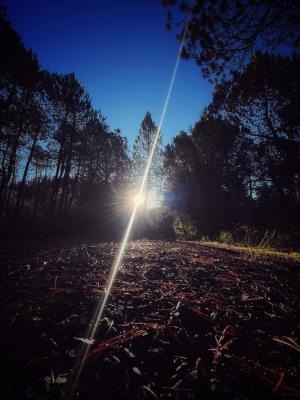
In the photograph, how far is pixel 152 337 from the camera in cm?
161

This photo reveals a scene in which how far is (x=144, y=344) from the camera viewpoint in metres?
1.52

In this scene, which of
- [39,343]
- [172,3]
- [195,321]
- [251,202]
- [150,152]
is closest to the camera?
[39,343]

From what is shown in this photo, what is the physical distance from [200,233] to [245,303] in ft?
59.0

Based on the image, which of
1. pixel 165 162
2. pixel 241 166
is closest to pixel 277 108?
pixel 241 166

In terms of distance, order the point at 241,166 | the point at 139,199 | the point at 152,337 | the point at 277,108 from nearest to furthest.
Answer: the point at 152,337, the point at 277,108, the point at 241,166, the point at 139,199

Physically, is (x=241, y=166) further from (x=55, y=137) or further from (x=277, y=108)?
(x=55, y=137)

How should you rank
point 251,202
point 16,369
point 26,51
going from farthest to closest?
1. point 251,202
2. point 26,51
3. point 16,369

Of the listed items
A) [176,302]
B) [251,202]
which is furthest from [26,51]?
Result: [251,202]

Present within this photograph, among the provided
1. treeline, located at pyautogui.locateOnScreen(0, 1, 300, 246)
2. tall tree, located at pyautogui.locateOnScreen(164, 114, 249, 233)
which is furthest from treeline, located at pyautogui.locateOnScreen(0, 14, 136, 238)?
tall tree, located at pyautogui.locateOnScreen(164, 114, 249, 233)

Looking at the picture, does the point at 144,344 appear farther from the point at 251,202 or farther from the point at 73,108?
the point at 251,202

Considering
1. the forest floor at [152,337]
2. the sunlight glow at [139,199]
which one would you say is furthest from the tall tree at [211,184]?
the forest floor at [152,337]

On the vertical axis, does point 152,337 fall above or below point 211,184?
below

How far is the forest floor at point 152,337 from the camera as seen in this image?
116 centimetres

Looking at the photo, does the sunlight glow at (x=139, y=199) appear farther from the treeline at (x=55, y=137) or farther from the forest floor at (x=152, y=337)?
the forest floor at (x=152, y=337)
